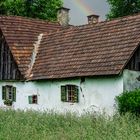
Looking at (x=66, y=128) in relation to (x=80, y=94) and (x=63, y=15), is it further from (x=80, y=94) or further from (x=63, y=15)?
(x=63, y=15)

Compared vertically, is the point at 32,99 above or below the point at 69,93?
below

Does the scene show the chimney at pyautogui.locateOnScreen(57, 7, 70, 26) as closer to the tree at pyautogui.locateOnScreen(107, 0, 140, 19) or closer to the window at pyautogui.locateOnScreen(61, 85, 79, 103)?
the window at pyautogui.locateOnScreen(61, 85, 79, 103)

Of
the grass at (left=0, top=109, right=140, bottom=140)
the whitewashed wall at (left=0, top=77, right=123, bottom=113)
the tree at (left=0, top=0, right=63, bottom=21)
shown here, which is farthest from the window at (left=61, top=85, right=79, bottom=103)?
the tree at (left=0, top=0, right=63, bottom=21)

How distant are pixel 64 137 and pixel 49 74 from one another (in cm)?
1056

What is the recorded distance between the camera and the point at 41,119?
575 inches

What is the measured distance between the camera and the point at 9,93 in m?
24.9

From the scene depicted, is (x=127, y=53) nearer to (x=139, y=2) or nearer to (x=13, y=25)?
(x=13, y=25)

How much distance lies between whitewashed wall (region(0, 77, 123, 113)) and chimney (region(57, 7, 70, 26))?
798cm

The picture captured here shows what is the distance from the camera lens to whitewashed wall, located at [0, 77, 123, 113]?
1881 centimetres

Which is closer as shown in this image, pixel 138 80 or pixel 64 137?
pixel 64 137

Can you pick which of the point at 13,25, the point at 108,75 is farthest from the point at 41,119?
the point at 13,25

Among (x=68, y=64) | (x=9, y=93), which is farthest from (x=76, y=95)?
(x=9, y=93)

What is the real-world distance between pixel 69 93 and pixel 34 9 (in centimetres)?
2275

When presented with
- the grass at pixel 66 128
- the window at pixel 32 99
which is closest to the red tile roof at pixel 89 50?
the window at pixel 32 99
